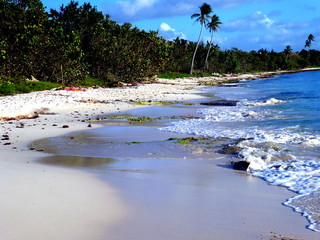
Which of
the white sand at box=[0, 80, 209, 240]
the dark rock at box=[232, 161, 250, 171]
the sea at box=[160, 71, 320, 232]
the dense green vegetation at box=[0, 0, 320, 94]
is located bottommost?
the sea at box=[160, 71, 320, 232]

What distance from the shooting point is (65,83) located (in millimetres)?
39688

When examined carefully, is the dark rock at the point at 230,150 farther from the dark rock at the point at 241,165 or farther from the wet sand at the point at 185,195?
the dark rock at the point at 241,165

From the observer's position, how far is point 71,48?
42.3m

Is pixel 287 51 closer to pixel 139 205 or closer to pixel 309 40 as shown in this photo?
pixel 309 40

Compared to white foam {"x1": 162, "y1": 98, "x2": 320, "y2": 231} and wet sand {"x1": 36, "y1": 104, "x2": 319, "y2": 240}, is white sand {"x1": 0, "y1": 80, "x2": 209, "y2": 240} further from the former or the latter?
white foam {"x1": 162, "y1": 98, "x2": 320, "y2": 231}

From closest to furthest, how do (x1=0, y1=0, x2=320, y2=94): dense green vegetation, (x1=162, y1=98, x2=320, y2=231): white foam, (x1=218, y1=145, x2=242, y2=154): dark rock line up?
1. (x1=162, y1=98, x2=320, y2=231): white foam
2. (x1=218, y1=145, x2=242, y2=154): dark rock
3. (x1=0, y1=0, x2=320, y2=94): dense green vegetation

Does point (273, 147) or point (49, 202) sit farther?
point (273, 147)

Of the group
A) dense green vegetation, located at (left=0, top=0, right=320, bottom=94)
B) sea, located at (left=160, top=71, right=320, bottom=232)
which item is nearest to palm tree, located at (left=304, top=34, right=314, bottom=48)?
dense green vegetation, located at (left=0, top=0, right=320, bottom=94)

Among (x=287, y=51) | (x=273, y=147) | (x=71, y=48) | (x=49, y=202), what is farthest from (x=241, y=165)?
(x=287, y=51)

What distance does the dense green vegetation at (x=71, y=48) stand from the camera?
3053 centimetres

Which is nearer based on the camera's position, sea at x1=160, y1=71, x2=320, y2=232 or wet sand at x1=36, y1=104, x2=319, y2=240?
wet sand at x1=36, y1=104, x2=319, y2=240

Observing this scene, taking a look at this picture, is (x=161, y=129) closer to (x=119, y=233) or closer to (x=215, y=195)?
(x=215, y=195)

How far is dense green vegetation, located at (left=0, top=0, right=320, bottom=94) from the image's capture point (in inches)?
1202

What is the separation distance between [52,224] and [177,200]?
185cm
